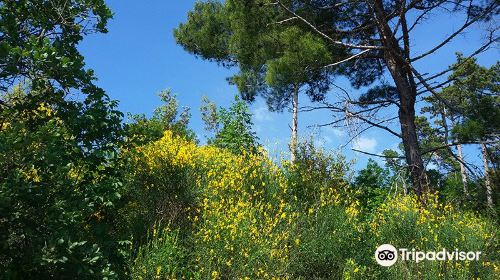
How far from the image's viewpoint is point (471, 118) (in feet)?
43.8

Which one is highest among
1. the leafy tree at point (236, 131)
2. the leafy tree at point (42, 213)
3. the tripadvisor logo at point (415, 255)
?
the leafy tree at point (236, 131)

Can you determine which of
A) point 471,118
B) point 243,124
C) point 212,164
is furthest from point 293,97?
point 212,164

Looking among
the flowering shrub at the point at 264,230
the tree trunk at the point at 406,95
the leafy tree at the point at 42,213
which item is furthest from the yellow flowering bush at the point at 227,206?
the tree trunk at the point at 406,95

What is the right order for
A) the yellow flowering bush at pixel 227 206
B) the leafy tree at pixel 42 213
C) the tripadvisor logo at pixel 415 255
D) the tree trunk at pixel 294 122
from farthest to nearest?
the tree trunk at pixel 294 122 < the tripadvisor logo at pixel 415 255 < the yellow flowering bush at pixel 227 206 < the leafy tree at pixel 42 213

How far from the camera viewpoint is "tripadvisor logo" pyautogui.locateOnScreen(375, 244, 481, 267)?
743cm

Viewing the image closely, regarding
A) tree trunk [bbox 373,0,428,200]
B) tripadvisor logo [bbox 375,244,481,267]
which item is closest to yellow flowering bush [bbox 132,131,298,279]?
tripadvisor logo [bbox 375,244,481,267]

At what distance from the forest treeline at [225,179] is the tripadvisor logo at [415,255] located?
122 millimetres

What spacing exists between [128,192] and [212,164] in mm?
1787

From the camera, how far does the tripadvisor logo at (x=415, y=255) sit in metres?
7.43

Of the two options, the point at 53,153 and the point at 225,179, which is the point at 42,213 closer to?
the point at 53,153

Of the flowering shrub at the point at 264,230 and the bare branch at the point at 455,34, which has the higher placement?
the bare branch at the point at 455,34

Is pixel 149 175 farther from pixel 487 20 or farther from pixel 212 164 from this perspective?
pixel 487 20

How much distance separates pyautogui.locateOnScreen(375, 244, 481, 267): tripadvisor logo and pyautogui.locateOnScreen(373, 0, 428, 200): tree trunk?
3.43 metres

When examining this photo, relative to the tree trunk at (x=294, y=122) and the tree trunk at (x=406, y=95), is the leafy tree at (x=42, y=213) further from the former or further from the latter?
the tree trunk at (x=406, y=95)
